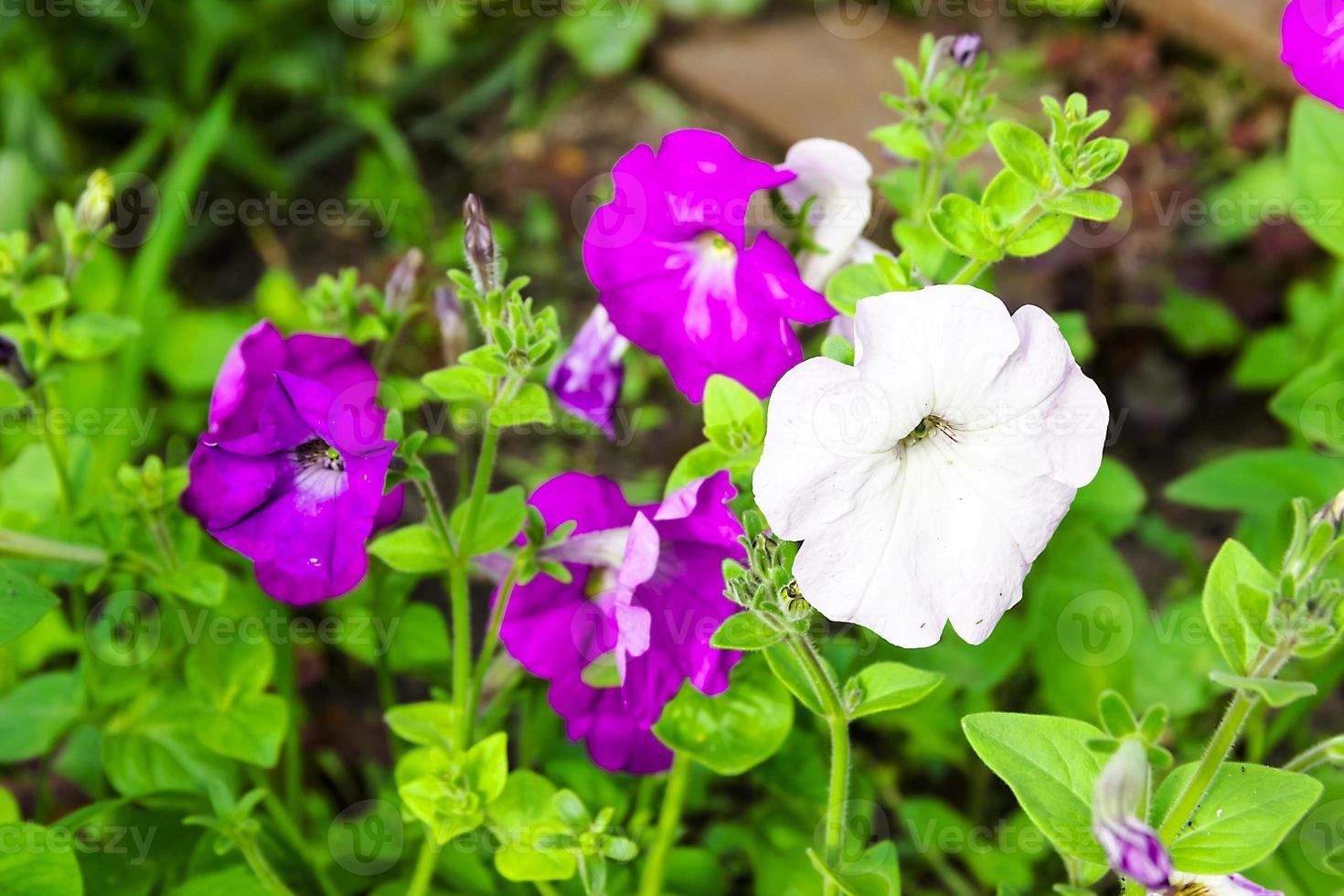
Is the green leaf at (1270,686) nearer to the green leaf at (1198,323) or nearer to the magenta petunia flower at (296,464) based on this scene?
the magenta petunia flower at (296,464)

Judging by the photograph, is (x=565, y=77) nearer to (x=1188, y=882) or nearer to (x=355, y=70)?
(x=355, y=70)

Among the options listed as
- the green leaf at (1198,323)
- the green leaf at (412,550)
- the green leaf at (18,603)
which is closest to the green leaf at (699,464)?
the green leaf at (412,550)

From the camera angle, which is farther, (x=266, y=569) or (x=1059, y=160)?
(x=266, y=569)

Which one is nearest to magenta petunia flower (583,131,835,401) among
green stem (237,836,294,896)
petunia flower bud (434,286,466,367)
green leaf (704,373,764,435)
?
green leaf (704,373,764,435)

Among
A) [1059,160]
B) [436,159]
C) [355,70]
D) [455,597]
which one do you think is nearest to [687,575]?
[455,597]

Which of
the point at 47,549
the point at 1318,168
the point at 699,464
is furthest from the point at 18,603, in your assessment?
the point at 1318,168

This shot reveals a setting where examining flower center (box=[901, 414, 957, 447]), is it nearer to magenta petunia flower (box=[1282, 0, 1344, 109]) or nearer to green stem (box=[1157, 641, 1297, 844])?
green stem (box=[1157, 641, 1297, 844])
